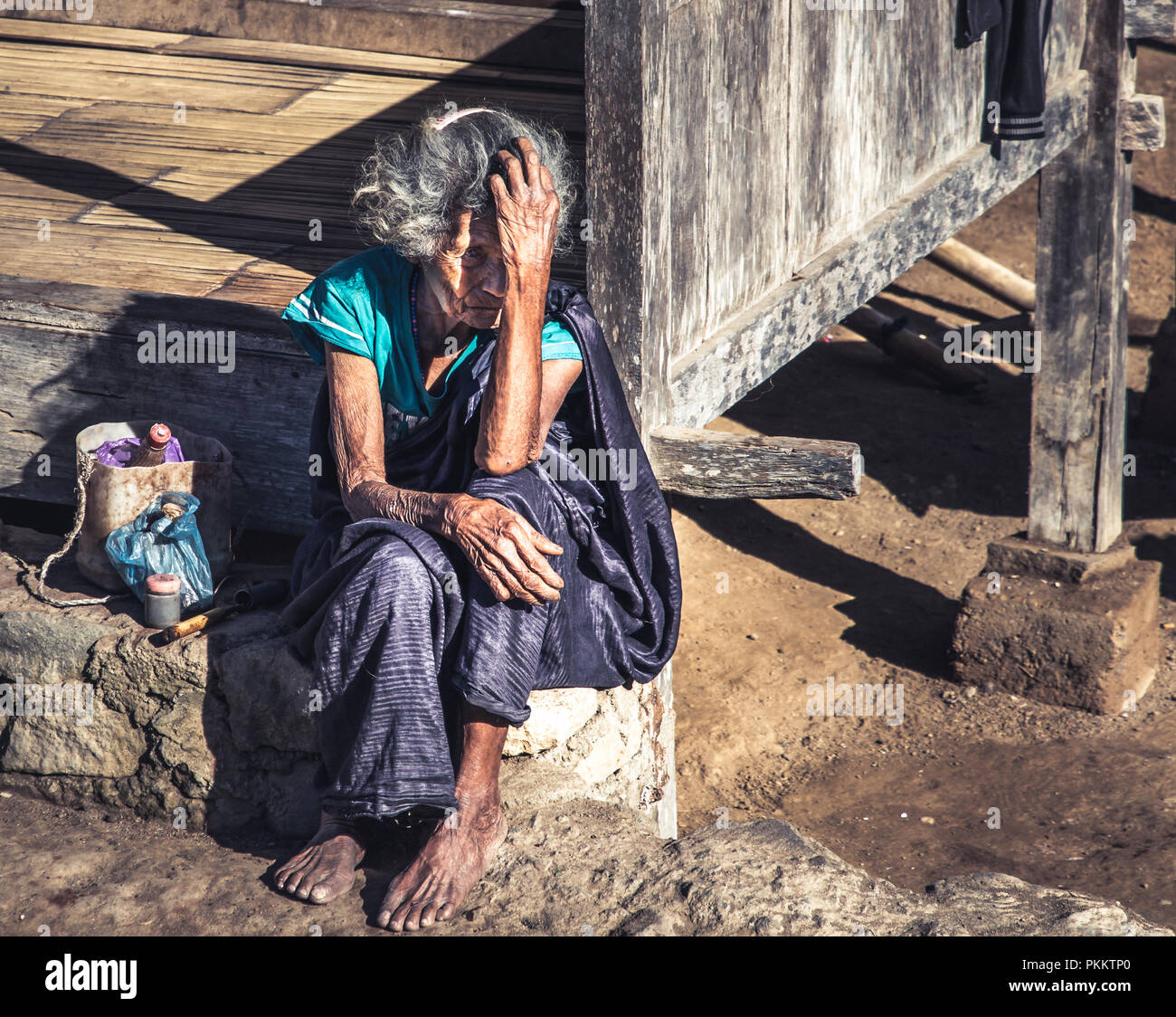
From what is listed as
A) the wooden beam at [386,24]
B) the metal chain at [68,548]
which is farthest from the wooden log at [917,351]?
the metal chain at [68,548]

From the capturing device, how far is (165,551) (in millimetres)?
3426

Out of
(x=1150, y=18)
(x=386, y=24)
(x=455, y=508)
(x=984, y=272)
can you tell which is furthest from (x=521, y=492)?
(x=984, y=272)

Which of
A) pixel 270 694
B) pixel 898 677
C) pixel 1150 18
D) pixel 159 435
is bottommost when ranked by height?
pixel 898 677

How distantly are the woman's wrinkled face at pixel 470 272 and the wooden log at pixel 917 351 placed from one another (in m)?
6.24

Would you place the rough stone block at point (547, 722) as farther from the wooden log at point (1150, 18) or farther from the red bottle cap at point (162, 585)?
the wooden log at point (1150, 18)

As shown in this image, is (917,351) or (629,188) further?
(917,351)

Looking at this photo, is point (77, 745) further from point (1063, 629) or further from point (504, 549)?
point (1063, 629)

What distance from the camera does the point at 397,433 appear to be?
3.30 m

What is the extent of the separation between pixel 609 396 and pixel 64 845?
67.2 inches

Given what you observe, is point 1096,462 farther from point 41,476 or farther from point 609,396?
point 41,476

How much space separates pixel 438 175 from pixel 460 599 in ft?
3.04

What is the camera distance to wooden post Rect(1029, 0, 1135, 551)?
6.29 meters

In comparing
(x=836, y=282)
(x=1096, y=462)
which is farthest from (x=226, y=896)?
(x=1096, y=462)
